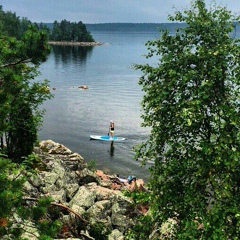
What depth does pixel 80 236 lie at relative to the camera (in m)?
14.6

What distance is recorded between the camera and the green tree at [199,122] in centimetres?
1027

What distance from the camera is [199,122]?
431 inches

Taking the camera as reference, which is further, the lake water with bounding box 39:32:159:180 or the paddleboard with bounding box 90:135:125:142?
the paddleboard with bounding box 90:135:125:142

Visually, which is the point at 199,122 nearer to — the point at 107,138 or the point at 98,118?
the point at 107,138

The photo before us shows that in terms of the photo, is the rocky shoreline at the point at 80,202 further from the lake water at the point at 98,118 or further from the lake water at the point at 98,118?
the lake water at the point at 98,118

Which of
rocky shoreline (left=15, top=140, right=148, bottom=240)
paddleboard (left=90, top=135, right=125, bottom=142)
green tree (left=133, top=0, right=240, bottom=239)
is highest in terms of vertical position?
green tree (left=133, top=0, right=240, bottom=239)

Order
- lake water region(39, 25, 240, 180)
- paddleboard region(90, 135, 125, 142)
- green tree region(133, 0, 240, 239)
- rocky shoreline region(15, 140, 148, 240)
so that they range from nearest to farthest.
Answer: green tree region(133, 0, 240, 239) → rocky shoreline region(15, 140, 148, 240) → lake water region(39, 25, 240, 180) → paddleboard region(90, 135, 125, 142)

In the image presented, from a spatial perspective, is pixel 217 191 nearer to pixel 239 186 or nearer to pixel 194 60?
pixel 239 186

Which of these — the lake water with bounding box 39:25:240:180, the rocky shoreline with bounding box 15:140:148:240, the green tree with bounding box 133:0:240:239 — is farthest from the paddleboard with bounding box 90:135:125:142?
the green tree with bounding box 133:0:240:239

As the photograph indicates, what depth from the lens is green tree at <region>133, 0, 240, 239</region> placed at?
404 inches

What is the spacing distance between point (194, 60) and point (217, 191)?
4400mm

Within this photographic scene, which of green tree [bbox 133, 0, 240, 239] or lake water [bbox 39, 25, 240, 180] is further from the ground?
green tree [bbox 133, 0, 240, 239]

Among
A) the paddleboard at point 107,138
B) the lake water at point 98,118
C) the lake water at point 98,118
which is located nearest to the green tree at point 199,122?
the lake water at point 98,118

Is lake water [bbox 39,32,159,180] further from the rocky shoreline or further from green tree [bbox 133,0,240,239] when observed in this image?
green tree [bbox 133,0,240,239]
